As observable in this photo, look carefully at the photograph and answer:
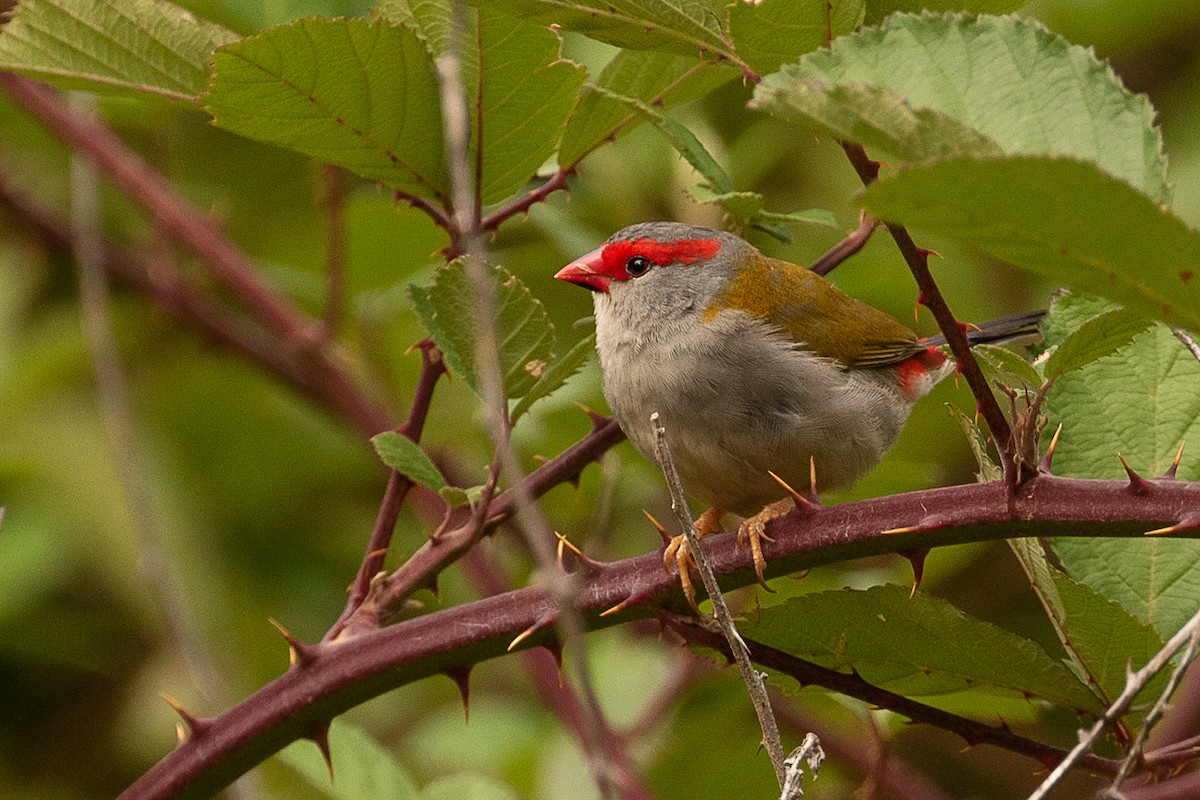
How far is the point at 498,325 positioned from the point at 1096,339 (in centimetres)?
97

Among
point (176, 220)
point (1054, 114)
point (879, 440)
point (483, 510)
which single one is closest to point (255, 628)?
point (176, 220)

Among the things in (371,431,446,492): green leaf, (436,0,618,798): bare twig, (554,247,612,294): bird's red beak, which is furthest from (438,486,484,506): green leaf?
(554,247,612,294): bird's red beak

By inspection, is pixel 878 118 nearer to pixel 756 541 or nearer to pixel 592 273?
pixel 756 541

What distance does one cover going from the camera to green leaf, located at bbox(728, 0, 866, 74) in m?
2.04

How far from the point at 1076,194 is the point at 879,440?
2046mm

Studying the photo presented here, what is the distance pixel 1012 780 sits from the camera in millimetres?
5527

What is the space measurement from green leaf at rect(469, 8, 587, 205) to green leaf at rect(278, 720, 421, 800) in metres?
1.22

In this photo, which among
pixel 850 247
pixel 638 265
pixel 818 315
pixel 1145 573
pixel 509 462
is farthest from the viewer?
pixel 638 265

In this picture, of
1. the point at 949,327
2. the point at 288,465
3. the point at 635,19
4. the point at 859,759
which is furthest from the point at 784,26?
the point at 288,465

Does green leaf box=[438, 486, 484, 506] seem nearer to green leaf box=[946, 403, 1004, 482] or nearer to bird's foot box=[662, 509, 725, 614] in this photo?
Result: bird's foot box=[662, 509, 725, 614]

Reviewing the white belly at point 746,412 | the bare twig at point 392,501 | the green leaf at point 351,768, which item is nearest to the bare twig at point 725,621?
the bare twig at point 392,501

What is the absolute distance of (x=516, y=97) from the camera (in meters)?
2.60

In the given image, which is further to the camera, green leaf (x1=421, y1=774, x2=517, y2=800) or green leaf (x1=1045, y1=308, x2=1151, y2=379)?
green leaf (x1=421, y1=774, x2=517, y2=800)

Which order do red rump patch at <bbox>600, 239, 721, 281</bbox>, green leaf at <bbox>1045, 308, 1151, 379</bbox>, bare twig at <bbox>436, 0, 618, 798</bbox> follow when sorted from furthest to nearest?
red rump patch at <bbox>600, 239, 721, 281</bbox>
green leaf at <bbox>1045, 308, 1151, 379</bbox>
bare twig at <bbox>436, 0, 618, 798</bbox>
